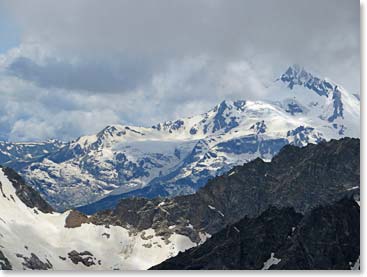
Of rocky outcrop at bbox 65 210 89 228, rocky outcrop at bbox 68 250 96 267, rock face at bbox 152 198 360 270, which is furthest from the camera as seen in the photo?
rocky outcrop at bbox 65 210 89 228

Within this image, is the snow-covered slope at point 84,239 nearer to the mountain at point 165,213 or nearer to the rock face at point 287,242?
the mountain at point 165,213

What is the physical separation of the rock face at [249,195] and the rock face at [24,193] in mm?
10276

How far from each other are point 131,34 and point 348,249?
44.1 feet

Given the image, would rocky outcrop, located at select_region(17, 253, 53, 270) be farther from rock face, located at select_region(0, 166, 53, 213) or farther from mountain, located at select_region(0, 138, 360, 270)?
rock face, located at select_region(0, 166, 53, 213)

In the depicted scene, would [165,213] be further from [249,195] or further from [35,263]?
[35,263]

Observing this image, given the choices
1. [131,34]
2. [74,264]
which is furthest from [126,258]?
[131,34]

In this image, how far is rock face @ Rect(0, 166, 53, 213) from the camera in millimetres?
132750

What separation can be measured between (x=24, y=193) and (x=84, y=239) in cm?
1428

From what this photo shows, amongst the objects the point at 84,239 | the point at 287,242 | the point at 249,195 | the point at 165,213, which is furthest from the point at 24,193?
the point at 287,242

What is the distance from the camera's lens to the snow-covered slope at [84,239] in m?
120

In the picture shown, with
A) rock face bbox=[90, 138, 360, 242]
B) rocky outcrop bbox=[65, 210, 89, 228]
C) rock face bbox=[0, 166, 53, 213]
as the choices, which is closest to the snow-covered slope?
rocky outcrop bbox=[65, 210, 89, 228]

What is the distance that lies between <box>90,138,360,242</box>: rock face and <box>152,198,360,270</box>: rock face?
45045 millimetres

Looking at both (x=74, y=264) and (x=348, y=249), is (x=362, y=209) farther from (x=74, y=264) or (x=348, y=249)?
(x=74, y=264)

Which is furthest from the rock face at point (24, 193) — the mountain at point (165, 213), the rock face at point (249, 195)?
the rock face at point (249, 195)
